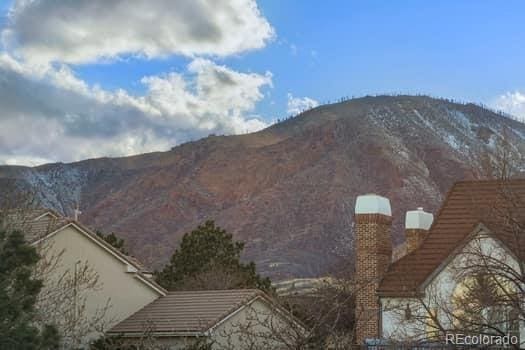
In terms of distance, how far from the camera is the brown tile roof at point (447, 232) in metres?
31.3

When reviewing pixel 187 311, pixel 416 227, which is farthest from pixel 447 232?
pixel 187 311

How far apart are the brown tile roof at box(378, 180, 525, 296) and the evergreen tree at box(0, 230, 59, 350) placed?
1554 centimetres

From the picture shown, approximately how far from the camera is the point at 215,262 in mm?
49031

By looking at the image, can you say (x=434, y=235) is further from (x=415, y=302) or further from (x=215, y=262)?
(x=215, y=262)

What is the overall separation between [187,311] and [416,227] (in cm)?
900

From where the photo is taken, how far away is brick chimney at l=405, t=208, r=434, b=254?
1430 inches

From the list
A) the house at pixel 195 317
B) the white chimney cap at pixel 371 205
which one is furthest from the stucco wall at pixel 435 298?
the house at pixel 195 317

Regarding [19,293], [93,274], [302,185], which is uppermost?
[302,185]

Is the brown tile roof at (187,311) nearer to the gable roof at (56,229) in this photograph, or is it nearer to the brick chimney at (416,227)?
the gable roof at (56,229)

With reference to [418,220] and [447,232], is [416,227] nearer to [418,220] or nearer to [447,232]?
[418,220]

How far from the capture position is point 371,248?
33.0 meters

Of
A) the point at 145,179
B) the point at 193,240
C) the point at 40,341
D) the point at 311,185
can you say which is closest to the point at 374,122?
the point at 311,185

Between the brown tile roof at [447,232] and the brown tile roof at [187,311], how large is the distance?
4.76 meters

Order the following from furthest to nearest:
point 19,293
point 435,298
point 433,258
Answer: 1. point 433,258
2. point 435,298
3. point 19,293
